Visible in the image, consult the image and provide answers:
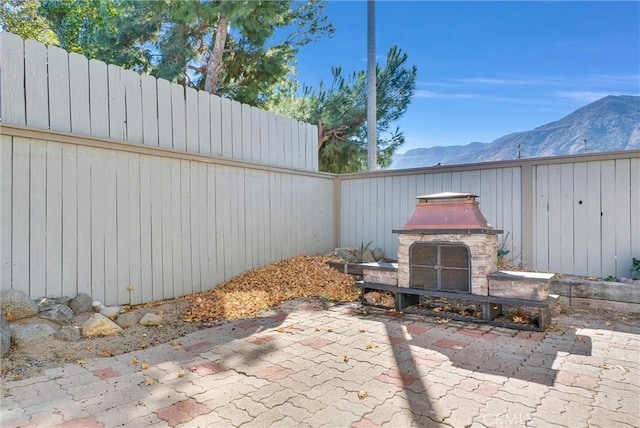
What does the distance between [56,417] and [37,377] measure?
722 mm

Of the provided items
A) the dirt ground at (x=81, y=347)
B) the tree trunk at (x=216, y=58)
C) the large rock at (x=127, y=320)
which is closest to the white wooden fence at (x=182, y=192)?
the large rock at (x=127, y=320)

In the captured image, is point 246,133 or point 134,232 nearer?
point 134,232

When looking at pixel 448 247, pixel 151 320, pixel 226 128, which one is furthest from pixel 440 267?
pixel 226 128

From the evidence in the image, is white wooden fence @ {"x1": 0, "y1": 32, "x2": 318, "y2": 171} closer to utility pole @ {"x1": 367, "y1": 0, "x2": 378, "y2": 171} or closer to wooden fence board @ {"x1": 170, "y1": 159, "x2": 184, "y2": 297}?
wooden fence board @ {"x1": 170, "y1": 159, "x2": 184, "y2": 297}

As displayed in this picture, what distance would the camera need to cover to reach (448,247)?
3893 mm

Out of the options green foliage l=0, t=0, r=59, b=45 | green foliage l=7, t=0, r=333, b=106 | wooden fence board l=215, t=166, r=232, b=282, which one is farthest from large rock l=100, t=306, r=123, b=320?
green foliage l=0, t=0, r=59, b=45

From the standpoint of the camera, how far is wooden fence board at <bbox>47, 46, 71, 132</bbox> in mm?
3535

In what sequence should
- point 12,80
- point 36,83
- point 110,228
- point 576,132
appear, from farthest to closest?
point 576,132, point 110,228, point 36,83, point 12,80

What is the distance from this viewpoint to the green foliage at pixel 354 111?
10641 millimetres

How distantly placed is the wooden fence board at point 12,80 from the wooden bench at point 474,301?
4054 millimetres

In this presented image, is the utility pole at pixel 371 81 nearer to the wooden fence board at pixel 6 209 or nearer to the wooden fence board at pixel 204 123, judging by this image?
the wooden fence board at pixel 204 123

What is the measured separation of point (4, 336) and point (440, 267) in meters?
4.01

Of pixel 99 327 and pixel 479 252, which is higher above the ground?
pixel 479 252

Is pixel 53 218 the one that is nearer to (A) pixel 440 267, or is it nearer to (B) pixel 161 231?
(B) pixel 161 231
